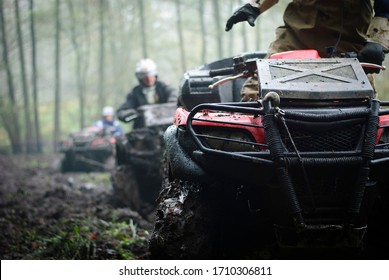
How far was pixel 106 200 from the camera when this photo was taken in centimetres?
805

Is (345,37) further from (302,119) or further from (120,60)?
(120,60)

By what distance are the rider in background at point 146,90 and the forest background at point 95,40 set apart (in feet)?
29.6

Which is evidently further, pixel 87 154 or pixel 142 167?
pixel 87 154

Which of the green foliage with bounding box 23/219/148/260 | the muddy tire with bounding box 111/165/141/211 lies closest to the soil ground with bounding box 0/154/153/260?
the green foliage with bounding box 23/219/148/260

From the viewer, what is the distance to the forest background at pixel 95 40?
2286 centimetres

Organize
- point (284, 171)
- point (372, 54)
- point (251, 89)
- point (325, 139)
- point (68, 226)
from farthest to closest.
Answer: point (68, 226) < point (251, 89) < point (372, 54) < point (325, 139) < point (284, 171)

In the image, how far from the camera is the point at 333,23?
4.28 meters

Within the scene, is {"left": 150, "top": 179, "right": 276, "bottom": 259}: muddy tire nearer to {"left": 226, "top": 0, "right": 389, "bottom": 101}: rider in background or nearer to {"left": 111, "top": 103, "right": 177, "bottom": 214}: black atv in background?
{"left": 226, "top": 0, "right": 389, "bottom": 101}: rider in background

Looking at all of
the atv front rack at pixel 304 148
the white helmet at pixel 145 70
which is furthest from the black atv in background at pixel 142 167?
the atv front rack at pixel 304 148

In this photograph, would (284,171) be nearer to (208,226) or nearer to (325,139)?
(325,139)

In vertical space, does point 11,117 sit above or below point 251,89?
below

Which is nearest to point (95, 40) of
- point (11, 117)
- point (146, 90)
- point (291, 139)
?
point (11, 117)

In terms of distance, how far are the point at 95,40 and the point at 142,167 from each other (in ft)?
80.0

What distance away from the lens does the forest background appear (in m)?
22.9
